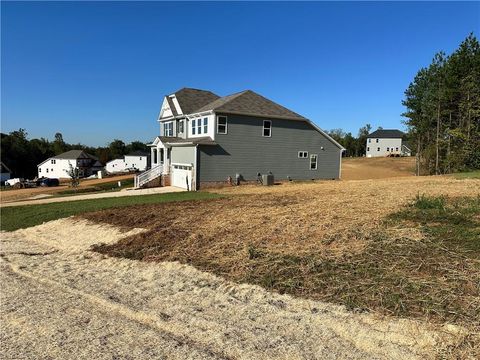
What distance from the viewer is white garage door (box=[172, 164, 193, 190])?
955 inches

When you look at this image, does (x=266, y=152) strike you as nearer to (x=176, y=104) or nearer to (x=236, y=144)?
(x=236, y=144)

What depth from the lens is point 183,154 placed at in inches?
1007

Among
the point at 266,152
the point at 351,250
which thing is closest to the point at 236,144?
the point at 266,152

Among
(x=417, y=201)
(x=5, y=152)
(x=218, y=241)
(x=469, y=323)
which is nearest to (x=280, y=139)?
(x=417, y=201)

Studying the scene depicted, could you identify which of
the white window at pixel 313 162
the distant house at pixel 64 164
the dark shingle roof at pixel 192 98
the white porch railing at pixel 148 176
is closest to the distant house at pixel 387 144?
the white window at pixel 313 162

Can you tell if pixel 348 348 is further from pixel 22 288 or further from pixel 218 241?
pixel 22 288

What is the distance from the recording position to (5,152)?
81.5m

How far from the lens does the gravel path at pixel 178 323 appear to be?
362 centimetres

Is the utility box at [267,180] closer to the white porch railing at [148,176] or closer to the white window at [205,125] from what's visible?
the white window at [205,125]

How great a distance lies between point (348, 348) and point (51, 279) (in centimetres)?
544

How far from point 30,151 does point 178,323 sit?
3950 inches

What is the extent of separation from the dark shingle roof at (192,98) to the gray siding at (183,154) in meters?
4.13

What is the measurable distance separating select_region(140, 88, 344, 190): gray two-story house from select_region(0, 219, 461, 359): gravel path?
17856mm

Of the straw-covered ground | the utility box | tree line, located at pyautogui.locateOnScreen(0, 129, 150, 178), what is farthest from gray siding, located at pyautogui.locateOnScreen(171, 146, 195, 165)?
tree line, located at pyautogui.locateOnScreen(0, 129, 150, 178)
